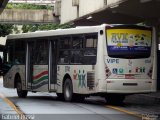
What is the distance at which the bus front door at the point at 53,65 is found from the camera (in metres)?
22.5

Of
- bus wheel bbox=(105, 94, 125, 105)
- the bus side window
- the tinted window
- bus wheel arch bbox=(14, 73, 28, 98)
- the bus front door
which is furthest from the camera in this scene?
bus wheel arch bbox=(14, 73, 28, 98)

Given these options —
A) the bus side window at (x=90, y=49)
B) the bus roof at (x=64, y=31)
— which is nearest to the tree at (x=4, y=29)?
the bus roof at (x=64, y=31)

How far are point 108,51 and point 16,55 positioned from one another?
23.5 ft

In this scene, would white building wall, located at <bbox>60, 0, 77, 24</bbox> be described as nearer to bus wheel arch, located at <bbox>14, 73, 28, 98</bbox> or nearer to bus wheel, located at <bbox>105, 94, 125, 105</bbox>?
bus wheel arch, located at <bbox>14, 73, 28, 98</bbox>

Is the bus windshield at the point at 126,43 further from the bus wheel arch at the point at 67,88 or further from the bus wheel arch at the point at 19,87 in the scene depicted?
the bus wheel arch at the point at 19,87

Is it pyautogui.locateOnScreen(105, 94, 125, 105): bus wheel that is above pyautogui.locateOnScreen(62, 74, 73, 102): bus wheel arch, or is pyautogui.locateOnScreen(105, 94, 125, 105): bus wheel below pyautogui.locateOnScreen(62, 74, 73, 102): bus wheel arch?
below

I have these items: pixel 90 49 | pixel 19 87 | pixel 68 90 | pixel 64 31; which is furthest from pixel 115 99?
pixel 19 87

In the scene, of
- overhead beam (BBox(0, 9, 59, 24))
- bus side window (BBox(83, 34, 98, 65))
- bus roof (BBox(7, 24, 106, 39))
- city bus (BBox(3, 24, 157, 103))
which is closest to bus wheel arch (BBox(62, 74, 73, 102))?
city bus (BBox(3, 24, 157, 103))

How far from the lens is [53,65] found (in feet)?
74.1

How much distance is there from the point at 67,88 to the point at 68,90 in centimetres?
11

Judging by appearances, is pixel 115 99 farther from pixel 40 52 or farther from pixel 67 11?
pixel 67 11

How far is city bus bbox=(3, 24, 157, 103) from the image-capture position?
1948 cm

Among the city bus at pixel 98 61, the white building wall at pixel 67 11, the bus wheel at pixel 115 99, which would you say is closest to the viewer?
the city bus at pixel 98 61

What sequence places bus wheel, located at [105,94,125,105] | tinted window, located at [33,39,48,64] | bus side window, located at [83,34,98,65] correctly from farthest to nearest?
tinted window, located at [33,39,48,64], bus wheel, located at [105,94,125,105], bus side window, located at [83,34,98,65]
